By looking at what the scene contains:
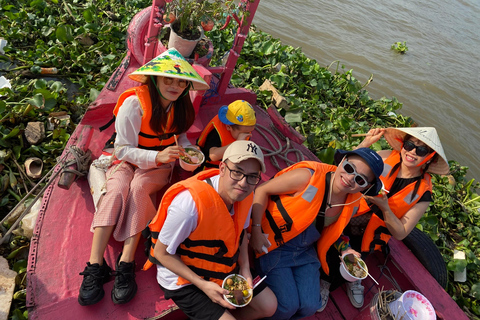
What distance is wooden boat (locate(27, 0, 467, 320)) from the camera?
1.96 meters

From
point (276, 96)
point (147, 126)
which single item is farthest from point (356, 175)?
point (276, 96)

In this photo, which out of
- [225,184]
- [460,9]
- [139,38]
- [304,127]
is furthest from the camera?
[460,9]

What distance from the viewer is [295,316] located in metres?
2.26

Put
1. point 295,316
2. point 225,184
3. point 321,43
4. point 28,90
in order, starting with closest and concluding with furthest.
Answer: point 225,184
point 295,316
point 28,90
point 321,43

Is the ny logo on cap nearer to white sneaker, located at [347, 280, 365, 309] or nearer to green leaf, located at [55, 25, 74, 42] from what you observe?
white sneaker, located at [347, 280, 365, 309]

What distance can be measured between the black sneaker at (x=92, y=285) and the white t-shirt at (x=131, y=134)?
690 mm

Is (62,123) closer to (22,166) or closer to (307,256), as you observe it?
(22,166)

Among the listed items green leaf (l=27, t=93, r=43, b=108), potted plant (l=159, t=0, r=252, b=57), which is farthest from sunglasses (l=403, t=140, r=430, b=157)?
green leaf (l=27, t=93, r=43, b=108)

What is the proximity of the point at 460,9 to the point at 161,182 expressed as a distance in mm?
13916

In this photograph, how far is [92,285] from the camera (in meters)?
1.90

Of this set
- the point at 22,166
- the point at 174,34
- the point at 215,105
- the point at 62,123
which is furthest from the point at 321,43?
the point at 22,166

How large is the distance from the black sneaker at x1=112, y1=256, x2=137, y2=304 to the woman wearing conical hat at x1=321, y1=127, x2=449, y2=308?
4.68 feet

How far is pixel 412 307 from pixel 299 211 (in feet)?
3.30

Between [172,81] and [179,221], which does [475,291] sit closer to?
[179,221]
